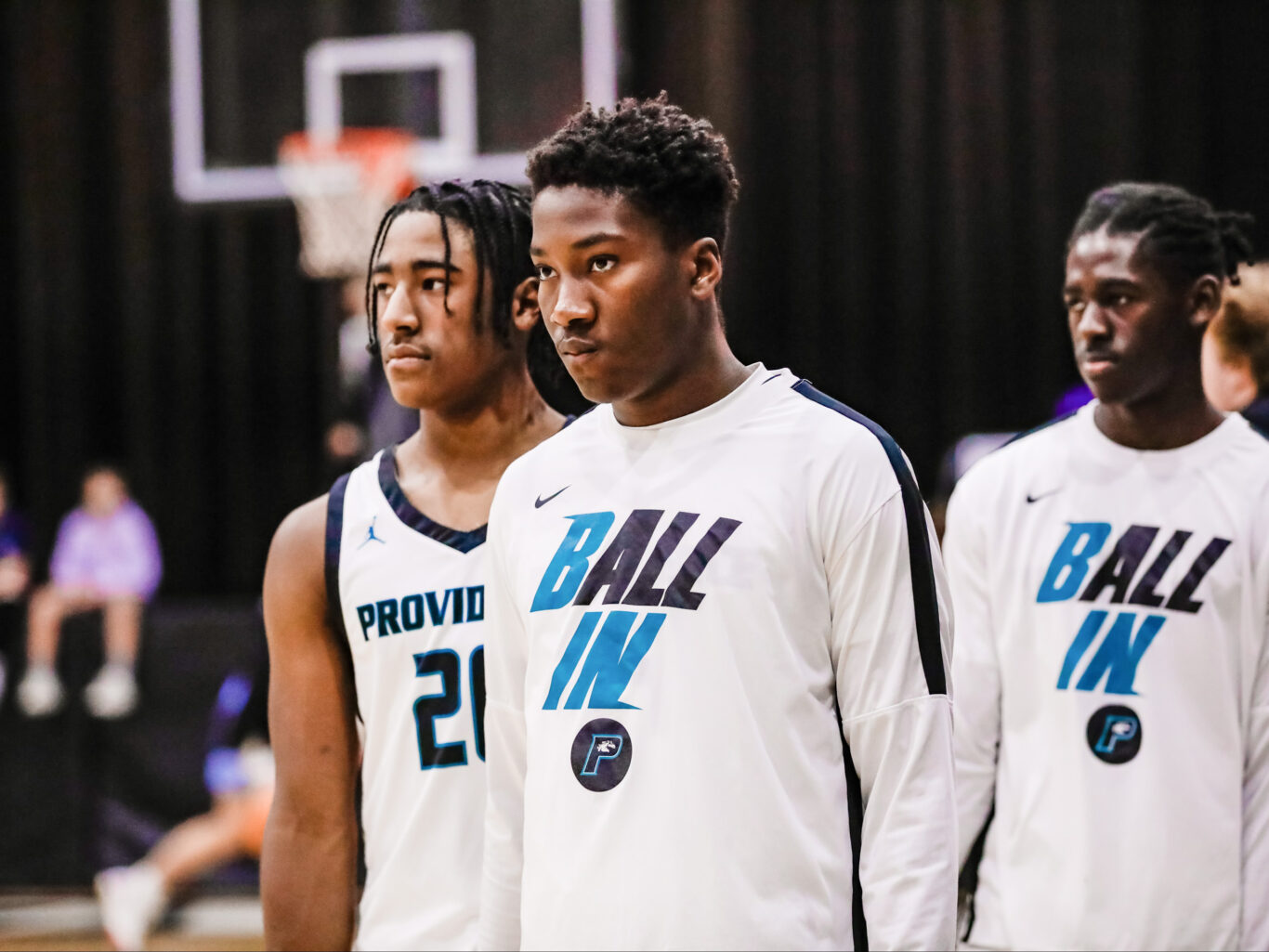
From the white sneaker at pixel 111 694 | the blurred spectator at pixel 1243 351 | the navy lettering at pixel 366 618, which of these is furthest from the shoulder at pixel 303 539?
the white sneaker at pixel 111 694

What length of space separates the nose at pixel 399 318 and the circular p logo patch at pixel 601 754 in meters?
0.81

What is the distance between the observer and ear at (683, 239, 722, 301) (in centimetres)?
197

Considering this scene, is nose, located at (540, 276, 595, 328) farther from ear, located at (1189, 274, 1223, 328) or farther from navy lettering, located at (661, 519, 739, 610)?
ear, located at (1189, 274, 1223, 328)

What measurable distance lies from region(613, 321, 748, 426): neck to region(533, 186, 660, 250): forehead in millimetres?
171

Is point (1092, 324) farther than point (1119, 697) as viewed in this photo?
Yes

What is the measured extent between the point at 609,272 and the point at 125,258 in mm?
9448

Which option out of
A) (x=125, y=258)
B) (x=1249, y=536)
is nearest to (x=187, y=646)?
(x=125, y=258)

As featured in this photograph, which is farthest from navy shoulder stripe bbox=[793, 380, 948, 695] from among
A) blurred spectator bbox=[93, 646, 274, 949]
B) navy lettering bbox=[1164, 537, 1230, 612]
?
blurred spectator bbox=[93, 646, 274, 949]

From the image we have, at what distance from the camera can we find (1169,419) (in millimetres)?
2760

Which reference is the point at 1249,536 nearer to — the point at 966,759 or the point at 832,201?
the point at 966,759

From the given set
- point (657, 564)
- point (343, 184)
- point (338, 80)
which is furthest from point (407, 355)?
point (338, 80)

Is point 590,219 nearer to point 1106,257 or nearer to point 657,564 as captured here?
point 657,564

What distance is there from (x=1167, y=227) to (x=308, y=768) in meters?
1.83

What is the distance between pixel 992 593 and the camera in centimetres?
280
